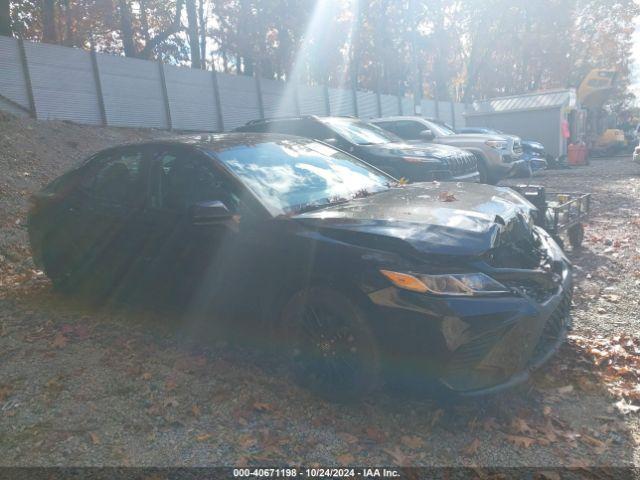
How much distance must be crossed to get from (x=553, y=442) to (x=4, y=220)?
25.3ft

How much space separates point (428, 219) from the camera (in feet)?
10.7

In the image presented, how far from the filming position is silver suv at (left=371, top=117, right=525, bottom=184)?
454 inches

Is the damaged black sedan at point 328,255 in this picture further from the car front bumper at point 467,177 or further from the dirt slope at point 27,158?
the car front bumper at point 467,177

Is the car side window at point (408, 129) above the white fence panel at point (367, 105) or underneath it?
underneath

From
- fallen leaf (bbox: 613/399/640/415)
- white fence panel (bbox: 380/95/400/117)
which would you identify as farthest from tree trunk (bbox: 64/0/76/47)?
fallen leaf (bbox: 613/399/640/415)

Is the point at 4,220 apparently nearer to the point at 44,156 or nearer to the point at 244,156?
the point at 44,156

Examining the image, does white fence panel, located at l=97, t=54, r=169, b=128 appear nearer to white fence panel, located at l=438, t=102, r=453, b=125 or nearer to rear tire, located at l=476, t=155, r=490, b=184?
rear tire, located at l=476, t=155, r=490, b=184

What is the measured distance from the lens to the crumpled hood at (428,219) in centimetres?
→ 299

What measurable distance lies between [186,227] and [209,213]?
0.55 meters

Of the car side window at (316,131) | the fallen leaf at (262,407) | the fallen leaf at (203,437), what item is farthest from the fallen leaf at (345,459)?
the car side window at (316,131)

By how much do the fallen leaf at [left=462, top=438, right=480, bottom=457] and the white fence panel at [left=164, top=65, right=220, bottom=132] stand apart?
Answer: 587 inches

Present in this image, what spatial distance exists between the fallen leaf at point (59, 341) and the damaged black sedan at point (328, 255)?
567 millimetres

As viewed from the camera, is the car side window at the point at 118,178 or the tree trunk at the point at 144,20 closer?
the car side window at the point at 118,178

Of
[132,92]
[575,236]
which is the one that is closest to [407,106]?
[132,92]
